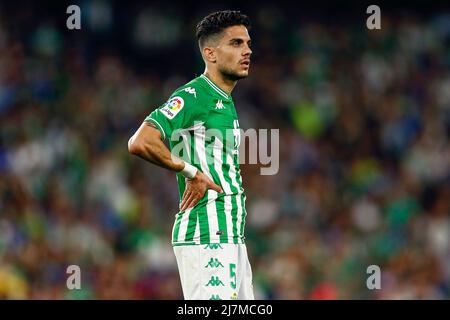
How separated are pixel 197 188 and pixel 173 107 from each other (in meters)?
0.51

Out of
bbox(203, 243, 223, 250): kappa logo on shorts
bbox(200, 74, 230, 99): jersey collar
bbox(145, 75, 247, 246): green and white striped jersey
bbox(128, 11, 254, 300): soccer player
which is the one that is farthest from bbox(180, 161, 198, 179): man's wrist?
bbox(200, 74, 230, 99): jersey collar

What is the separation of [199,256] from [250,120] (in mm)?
7210

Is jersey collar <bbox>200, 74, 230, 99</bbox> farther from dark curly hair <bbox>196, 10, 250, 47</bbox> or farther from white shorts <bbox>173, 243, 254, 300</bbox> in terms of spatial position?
white shorts <bbox>173, 243, 254, 300</bbox>

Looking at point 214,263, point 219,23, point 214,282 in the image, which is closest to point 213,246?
point 214,263

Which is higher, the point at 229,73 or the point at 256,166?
the point at 229,73

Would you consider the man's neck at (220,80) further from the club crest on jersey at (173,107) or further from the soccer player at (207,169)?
the club crest on jersey at (173,107)

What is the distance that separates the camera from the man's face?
582 centimetres

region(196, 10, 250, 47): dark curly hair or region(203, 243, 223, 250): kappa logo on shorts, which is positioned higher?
region(196, 10, 250, 47): dark curly hair

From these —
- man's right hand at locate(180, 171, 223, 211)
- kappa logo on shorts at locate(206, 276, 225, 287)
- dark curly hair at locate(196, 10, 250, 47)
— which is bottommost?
kappa logo on shorts at locate(206, 276, 225, 287)

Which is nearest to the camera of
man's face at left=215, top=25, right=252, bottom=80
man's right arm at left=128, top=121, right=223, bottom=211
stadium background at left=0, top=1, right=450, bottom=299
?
man's right arm at left=128, top=121, right=223, bottom=211

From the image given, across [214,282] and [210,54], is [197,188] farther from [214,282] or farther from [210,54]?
[210,54]

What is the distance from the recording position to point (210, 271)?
18.0 feet

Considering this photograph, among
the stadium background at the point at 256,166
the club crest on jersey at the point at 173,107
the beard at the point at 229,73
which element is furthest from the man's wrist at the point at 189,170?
the stadium background at the point at 256,166
